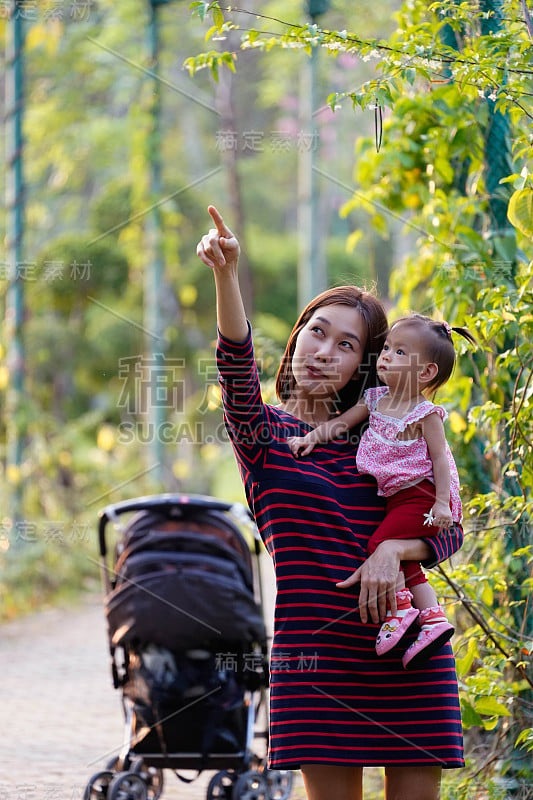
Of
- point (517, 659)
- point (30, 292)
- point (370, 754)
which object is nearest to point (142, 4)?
point (30, 292)

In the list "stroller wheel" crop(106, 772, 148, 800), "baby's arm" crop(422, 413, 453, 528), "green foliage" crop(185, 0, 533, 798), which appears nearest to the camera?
"baby's arm" crop(422, 413, 453, 528)

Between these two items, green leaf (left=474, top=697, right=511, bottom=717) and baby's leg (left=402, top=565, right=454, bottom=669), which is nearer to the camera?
baby's leg (left=402, top=565, right=454, bottom=669)

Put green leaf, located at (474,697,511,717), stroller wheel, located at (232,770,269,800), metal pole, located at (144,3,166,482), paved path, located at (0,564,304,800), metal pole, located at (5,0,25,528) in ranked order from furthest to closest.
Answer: metal pole, located at (144,3,166,482), metal pole, located at (5,0,25,528), paved path, located at (0,564,304,800), stroller wheel, located at (232,770,269,800), green leaf, located at (474,697,511,717)

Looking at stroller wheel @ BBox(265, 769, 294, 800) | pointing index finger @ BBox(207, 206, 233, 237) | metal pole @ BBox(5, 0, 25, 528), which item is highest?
metal pole @ BBox(5, 0, 25, 528)

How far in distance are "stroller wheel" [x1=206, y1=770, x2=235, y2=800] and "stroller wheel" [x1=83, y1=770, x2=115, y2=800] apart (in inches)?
13.0

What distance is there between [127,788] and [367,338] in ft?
6.17

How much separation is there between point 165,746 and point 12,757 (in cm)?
122

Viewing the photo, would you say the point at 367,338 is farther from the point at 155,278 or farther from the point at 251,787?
the point at 155,278

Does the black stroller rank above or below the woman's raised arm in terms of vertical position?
below

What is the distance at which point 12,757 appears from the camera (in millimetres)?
4363

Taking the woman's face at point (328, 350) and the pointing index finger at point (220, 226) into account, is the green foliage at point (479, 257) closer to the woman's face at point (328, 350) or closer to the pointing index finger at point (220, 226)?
the woman's face at point (328, 350)

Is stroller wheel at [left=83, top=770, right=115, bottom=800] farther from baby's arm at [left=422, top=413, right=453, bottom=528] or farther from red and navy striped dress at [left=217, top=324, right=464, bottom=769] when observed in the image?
baby's arm at [left=422, top=413, right=453, bottom=528]

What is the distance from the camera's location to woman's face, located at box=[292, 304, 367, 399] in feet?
7.07

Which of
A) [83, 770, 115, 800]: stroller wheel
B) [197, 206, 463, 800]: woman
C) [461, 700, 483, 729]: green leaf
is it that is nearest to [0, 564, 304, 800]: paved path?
[83, 770, 115, 800]: stroller wheel
